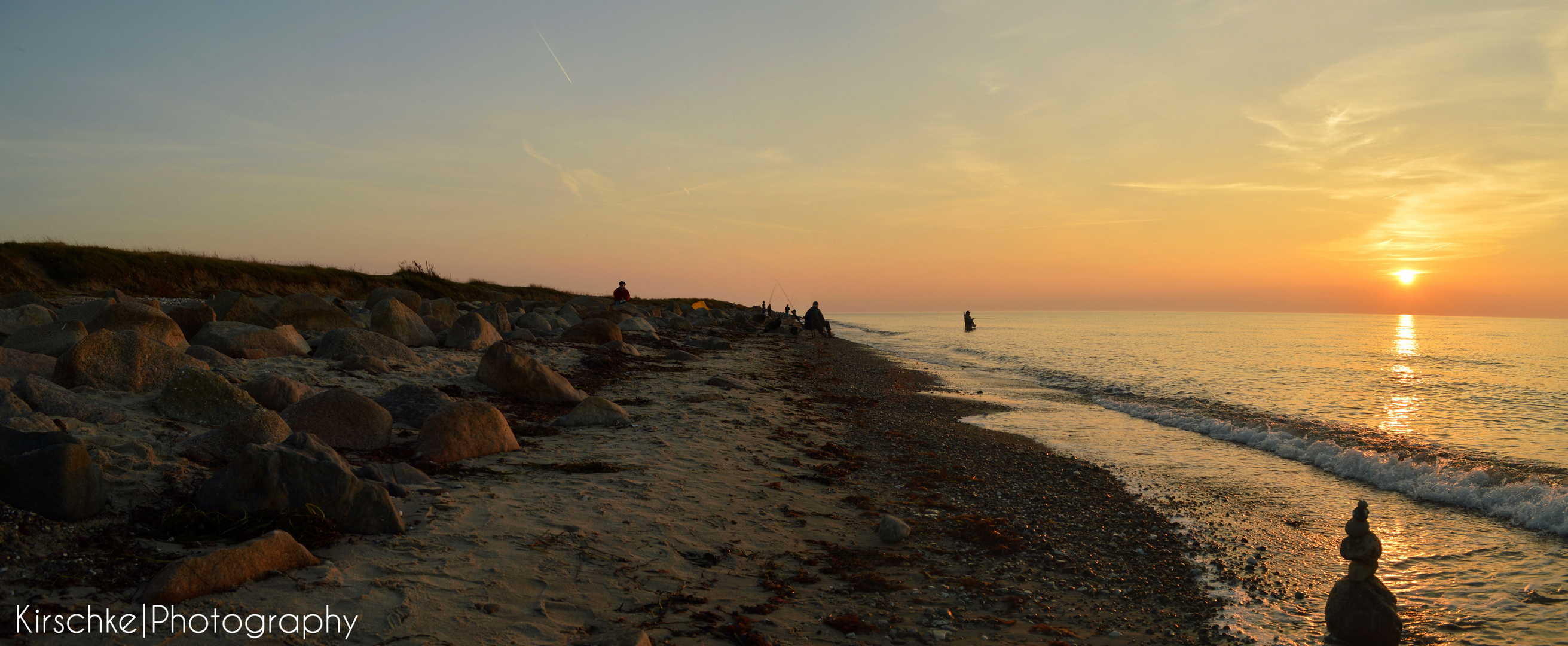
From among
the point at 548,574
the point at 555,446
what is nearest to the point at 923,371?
the point at 555,446

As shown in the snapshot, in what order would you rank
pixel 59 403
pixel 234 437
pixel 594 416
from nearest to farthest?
pixel 234 437 < pixel 59 403 < pixel 594 416

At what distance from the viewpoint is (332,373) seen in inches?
362

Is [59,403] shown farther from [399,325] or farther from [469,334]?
[469,334]

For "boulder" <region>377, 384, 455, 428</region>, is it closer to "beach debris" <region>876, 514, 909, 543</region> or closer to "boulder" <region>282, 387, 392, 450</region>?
"boulder" <region>282, 387, 392, 450</region>

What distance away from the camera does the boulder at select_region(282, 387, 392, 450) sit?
604 centimetres

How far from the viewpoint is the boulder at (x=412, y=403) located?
707 centimetres

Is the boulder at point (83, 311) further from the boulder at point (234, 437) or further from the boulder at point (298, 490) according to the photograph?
the boulder at point (298, 490)

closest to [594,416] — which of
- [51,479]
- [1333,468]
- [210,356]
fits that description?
[210,356]

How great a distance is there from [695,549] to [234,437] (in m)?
3.63

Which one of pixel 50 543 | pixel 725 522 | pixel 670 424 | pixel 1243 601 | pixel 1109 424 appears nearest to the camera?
pixel 50 543

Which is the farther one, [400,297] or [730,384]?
[400,297]

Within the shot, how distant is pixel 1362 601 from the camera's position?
4285 millimetres

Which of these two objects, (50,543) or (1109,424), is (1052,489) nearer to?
(1109,424)

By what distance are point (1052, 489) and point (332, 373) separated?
9346mm
